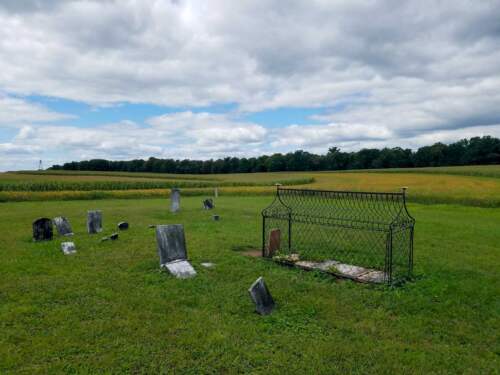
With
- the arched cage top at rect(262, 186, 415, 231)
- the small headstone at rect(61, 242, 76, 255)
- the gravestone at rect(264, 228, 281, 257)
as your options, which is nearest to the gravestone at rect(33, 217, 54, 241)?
the small headstone at rect(61, 242, 76, 255)

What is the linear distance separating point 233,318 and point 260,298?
0.56 metres

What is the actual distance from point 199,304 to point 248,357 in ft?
6.43

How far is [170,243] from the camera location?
848 cm

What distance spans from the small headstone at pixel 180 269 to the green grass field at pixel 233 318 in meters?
0.20

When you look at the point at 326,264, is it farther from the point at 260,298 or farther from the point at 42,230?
the point at 42,230

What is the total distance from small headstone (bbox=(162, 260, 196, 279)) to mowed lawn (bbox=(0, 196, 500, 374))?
0.79 feet

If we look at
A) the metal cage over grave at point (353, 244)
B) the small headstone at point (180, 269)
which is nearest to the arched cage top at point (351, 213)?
the metal cage over grave at point (353, 244)

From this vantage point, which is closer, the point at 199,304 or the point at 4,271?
the point at 199,304

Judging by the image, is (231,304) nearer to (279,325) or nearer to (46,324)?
(279,325)

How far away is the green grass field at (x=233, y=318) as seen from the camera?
443 cm

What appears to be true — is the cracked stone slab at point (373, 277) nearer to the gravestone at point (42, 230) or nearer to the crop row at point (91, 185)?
the gravestone at point (42, 230)

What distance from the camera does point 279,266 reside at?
8820 millimetres

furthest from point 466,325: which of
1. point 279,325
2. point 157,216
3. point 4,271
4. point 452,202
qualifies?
point 452,202

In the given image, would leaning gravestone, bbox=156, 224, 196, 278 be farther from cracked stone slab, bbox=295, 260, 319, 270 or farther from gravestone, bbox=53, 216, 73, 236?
gravestone, bbox=53, 216, 73, 236
